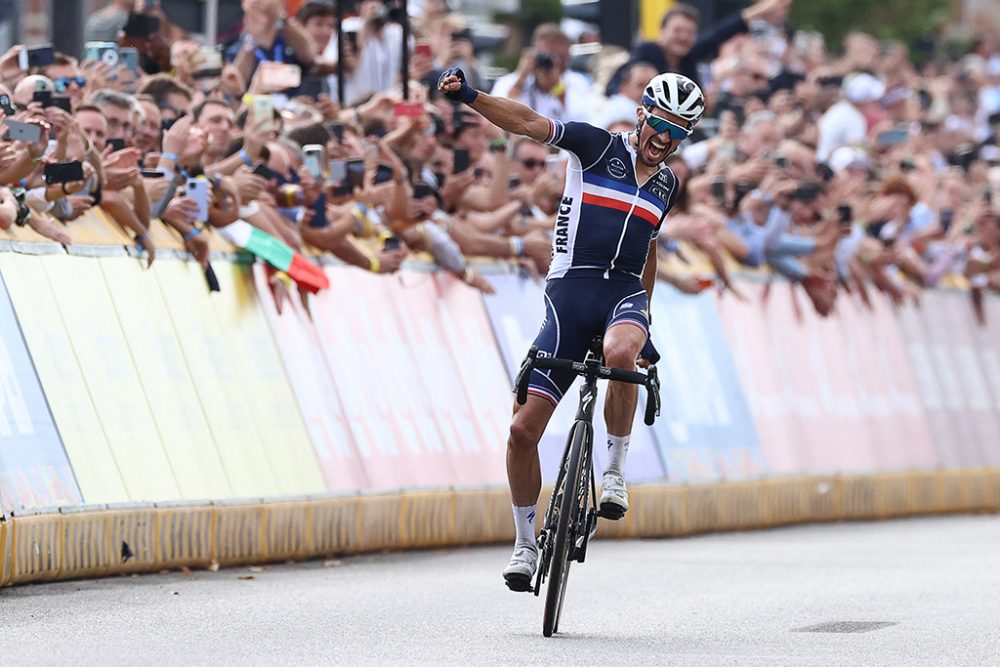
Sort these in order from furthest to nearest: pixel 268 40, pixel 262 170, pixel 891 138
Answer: pixel 891 138
pixel 268 40
pixel 262 170

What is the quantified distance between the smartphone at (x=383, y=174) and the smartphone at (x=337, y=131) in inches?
17.8

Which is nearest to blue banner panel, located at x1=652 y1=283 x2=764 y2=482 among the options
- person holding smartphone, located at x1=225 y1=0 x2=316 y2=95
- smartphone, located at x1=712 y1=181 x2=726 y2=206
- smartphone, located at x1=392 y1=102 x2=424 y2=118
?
smartphone, located at x1=712 y1=181 x2=726 y2=206

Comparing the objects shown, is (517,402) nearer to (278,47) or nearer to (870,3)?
(278,47)

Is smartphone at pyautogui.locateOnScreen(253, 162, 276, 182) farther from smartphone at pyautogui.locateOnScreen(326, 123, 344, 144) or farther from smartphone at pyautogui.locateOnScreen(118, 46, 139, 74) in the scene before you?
smartphone at pyautogui.locateOnScreen(326, 123, 344, 144)

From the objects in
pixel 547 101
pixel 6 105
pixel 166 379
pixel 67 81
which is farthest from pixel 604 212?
pixel 547 101

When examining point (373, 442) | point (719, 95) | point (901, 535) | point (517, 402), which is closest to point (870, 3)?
point (719, 95)

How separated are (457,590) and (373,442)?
7.65ft

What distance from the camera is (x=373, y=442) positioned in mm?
14375

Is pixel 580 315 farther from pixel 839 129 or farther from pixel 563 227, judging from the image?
pixel 839 129

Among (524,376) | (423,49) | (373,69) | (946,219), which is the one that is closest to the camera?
(524,376)

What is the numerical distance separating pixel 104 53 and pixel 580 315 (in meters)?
5.10

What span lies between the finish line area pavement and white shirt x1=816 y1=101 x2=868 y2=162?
901cm

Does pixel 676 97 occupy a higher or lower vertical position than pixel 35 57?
lower

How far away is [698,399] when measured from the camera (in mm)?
17516
